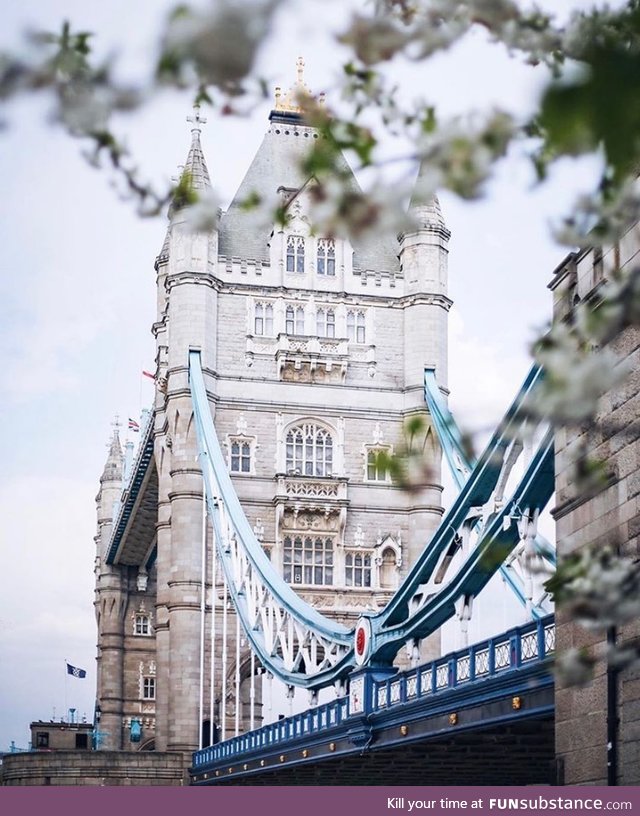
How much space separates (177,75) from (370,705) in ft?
83.7

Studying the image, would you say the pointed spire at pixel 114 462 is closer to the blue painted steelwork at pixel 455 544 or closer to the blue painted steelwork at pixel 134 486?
the blue painted steelwork at pixel 134 486

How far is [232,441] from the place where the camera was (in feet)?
164

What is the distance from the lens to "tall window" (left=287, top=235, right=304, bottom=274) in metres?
52.4

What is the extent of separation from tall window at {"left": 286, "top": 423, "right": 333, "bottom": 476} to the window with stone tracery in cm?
311

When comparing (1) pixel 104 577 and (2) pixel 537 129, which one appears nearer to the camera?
(2) pixel 537 129

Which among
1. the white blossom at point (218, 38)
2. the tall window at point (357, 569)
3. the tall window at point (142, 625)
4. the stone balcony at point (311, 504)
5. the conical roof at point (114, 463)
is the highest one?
the conical roof at point (114, 463)

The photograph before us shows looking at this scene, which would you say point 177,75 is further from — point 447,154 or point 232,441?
point 232,441

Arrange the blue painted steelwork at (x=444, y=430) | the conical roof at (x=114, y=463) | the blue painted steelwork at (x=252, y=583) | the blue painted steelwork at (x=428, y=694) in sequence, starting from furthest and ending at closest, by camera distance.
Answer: the conical roof at (x=114, y=463) → the blue painted steelwork at (x=444, y=430) → the blue painted steelwork at (x=252, y=583) → the blue painted steelwork at (x=428, y=694)

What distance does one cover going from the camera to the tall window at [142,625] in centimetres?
7038

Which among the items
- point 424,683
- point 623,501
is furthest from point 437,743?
point 623,501

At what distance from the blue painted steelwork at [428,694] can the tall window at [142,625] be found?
30.7 metres

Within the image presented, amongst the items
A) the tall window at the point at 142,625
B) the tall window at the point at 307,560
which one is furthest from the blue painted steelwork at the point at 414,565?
the tall window at the point at 142,625

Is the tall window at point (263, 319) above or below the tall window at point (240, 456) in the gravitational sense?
above
